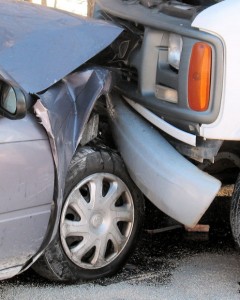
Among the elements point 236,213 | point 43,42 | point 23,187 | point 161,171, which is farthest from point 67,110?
point 236,213

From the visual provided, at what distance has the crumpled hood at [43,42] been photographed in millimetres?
3113

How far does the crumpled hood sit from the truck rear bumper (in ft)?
1.64

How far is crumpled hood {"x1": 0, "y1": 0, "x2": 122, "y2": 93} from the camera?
311cm

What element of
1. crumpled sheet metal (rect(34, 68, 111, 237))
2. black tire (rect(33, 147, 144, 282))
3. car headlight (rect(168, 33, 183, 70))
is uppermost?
car headlight (rect(168, 33, 183, 70))

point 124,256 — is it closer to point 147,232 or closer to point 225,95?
point 147,232

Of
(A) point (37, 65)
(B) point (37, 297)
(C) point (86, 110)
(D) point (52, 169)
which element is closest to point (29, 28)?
(A) point (37, 65)

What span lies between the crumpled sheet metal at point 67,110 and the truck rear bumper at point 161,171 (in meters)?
0.37

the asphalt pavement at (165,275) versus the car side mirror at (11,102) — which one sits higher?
the car side mirror at (11,102)

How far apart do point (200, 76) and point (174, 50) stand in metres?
0.31

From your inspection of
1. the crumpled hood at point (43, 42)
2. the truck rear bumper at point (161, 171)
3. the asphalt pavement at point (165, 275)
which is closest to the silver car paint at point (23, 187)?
the crumpled hood at point (43, 42)

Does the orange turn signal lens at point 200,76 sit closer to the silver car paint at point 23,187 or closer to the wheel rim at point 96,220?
the wheel rim at point 96,220

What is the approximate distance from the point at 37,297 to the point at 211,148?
129 cm

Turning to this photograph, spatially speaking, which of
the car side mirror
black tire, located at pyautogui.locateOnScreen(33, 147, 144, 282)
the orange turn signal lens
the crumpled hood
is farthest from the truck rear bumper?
the car side mirror

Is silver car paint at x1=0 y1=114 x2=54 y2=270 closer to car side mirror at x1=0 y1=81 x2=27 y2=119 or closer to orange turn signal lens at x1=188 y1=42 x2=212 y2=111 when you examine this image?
car side mirror at x1=0 y1=81 x2=27 y2=119
